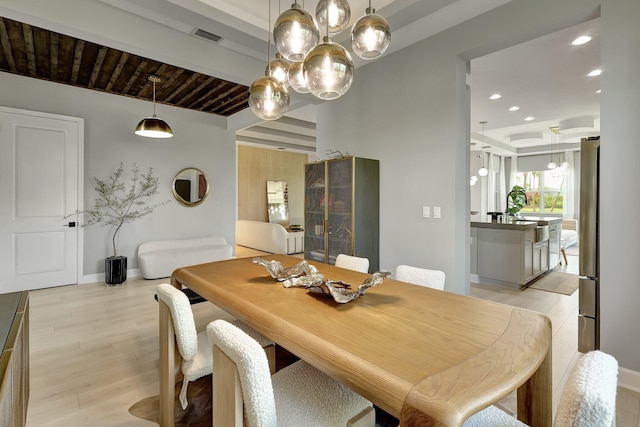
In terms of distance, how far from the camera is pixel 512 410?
189cm

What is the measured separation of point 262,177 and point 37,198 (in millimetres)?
5259

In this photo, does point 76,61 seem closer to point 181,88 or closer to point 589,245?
point 181,88

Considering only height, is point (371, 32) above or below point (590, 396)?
above

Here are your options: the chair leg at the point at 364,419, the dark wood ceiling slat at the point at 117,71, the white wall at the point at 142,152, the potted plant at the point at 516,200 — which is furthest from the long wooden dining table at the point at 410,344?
the potted plant at the point at 516,200

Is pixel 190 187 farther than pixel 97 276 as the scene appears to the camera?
Yes

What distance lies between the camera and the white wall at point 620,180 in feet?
6.65

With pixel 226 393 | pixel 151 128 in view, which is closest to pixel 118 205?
pixel 151 128

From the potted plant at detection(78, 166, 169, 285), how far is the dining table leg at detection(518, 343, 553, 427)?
16.1 feet

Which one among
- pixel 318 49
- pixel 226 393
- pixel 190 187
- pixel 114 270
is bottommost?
pixel 114 270

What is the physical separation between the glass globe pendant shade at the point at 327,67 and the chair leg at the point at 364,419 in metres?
1.45

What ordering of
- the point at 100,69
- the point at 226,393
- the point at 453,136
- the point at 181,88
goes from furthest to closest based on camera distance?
the point at 181,88, the point at 100,69, the point at 453,136, the point at 226,393

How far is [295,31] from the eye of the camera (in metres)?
1.61

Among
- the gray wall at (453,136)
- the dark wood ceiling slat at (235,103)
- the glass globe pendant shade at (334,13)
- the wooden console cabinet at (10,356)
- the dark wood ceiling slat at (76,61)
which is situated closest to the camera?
the wooden console cabinet at (10,356)

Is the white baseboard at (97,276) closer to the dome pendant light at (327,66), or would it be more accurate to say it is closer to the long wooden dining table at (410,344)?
the long wooden dining table at (410,344)
